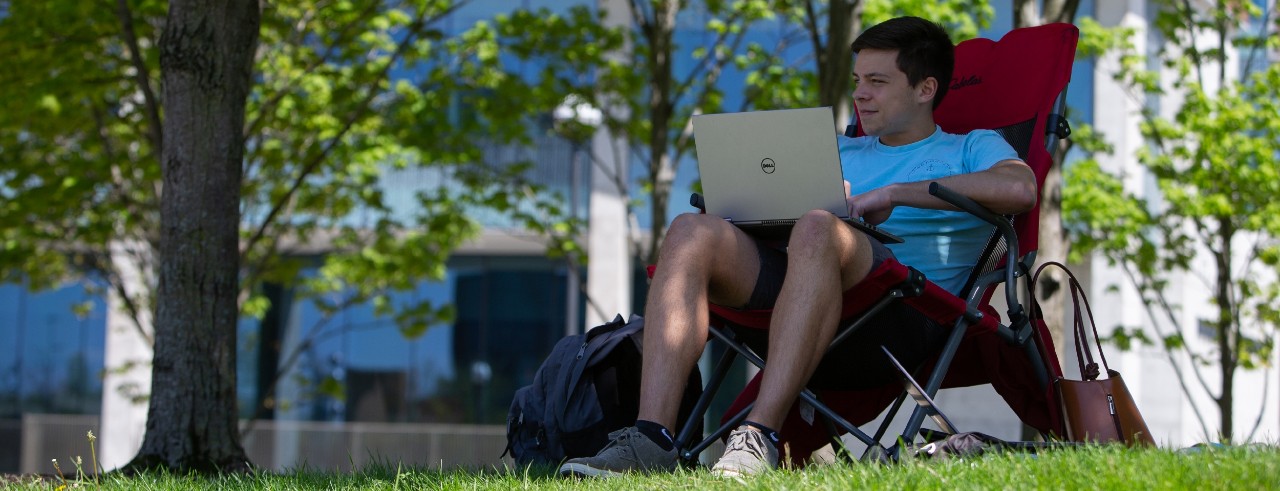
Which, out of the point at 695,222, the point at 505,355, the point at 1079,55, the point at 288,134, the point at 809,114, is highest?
the point at 1079,55

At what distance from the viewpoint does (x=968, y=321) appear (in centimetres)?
380

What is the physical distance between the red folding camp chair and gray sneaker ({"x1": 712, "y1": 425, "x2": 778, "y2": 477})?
61 millimetres

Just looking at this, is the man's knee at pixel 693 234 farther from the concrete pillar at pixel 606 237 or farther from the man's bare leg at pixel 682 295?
the concrete pillar at pixel 606 237

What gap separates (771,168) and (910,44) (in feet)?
2.99

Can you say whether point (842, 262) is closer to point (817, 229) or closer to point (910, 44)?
point (817, 229)

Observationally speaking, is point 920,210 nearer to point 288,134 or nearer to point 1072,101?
point 288,134

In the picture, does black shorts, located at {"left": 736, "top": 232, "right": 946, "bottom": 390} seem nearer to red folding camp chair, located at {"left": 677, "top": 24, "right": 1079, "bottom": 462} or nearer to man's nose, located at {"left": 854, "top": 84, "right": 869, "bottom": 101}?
red folding camp chair, located at {"left": 677, "top": 24, "right": 1079, "bottom": 462}

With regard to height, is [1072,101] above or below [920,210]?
above

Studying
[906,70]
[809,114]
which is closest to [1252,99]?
[906,70]

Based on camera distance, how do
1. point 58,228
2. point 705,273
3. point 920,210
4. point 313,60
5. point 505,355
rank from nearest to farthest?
point 705,273 → point 920,210 → point 313,60 → point 58,228 → point 505,355

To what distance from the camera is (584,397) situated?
13.8 feet

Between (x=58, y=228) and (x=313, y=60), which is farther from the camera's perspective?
(x=58, y=228)

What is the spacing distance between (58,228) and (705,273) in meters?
11.6

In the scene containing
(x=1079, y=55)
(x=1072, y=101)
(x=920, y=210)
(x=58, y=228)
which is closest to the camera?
(x=920, y=210)
